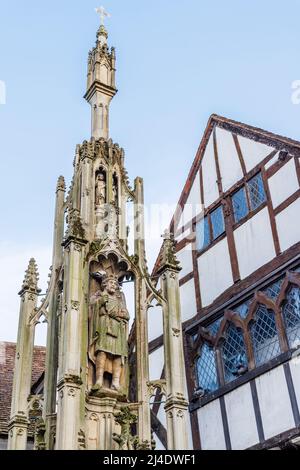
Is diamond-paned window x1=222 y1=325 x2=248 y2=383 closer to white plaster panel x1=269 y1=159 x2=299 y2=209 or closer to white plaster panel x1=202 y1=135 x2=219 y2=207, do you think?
white plaster panel x1=269 y1=159 x2=299 y2=209

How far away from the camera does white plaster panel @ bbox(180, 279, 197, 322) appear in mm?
12586

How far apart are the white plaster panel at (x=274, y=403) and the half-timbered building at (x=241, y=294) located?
15mm

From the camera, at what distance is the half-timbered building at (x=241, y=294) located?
10508 mm

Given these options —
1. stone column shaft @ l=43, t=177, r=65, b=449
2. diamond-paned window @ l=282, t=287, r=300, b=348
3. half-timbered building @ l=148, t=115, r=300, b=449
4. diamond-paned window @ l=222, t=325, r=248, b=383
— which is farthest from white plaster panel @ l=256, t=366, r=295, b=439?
stone column shaft @ l=43, t=177, r=65, b=449

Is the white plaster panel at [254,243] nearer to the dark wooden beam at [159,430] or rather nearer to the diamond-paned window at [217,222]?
the diamond-paned window at [217,222]

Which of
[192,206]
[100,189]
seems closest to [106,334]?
[100,189]

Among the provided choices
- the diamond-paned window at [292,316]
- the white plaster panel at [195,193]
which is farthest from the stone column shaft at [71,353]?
the white plaster panel at [195,193]

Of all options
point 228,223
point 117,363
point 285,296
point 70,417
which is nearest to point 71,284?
point 117,363

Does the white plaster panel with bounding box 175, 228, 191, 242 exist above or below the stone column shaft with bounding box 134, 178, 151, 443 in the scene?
above

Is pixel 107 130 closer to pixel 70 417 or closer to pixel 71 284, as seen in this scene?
pixel 71 284

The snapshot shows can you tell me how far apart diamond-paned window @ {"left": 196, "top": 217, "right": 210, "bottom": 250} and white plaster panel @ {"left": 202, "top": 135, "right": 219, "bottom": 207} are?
356 mm

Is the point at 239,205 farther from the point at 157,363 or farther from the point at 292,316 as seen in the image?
the point at 157,363

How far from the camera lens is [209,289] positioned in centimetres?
1241

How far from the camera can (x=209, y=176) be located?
1361 centimetres
